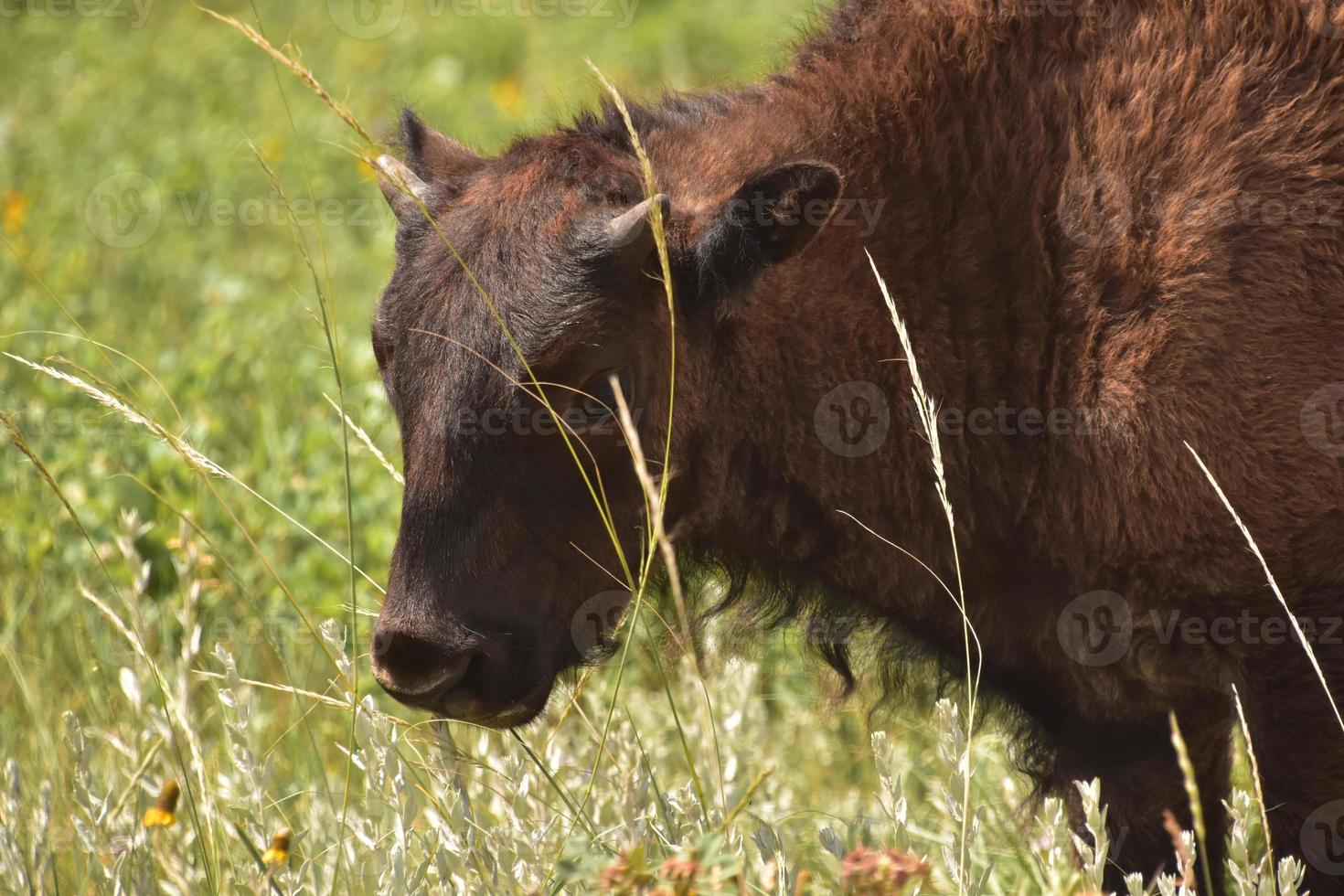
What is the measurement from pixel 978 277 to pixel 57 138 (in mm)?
8481

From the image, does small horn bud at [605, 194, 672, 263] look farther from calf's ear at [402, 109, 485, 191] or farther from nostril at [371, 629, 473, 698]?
nostril at [371, 629, 473, 698]

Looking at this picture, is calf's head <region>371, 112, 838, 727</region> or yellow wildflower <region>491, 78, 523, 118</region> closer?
calf's head <region>371, 112, 838, 727</region>

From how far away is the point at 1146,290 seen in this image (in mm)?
3223

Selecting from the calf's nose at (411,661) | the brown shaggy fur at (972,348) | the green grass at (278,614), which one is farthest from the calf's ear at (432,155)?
the calf's nose at (411,661)

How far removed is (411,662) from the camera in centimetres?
310

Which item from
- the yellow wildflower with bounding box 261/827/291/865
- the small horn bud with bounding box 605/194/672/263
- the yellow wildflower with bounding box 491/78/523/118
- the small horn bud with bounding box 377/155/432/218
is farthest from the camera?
the yellow wildflower with bounding box 491/78/523/118

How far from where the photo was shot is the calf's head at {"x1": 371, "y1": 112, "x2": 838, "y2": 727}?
313 centimetres

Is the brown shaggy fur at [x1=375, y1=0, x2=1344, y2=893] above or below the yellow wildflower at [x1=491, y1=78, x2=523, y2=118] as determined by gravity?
above

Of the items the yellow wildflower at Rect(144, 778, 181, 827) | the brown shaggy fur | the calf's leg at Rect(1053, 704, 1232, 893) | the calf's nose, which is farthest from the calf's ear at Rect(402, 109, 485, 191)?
the calf's leg at Rect(1053, 704, 1232, 893)

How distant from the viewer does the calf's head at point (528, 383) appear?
313 cm

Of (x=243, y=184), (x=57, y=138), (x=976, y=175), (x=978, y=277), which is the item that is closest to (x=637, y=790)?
(x=978, y=277)

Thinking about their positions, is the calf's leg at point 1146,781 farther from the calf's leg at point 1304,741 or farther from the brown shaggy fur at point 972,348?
the calf's leg at point 1304,741

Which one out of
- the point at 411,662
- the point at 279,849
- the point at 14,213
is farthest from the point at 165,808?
the point at 14,213

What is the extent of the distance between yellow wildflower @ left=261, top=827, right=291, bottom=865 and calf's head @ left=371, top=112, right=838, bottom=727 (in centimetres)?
37
